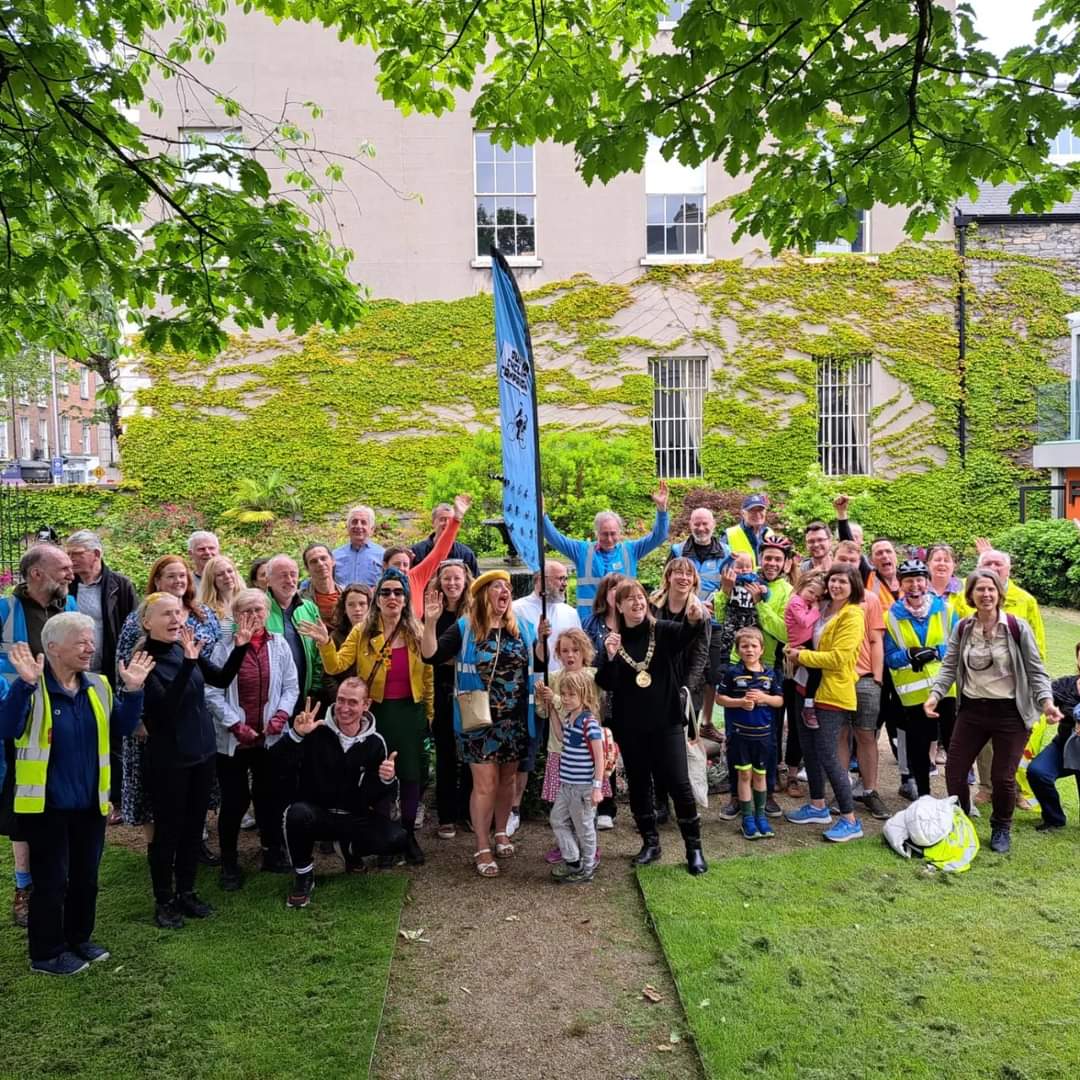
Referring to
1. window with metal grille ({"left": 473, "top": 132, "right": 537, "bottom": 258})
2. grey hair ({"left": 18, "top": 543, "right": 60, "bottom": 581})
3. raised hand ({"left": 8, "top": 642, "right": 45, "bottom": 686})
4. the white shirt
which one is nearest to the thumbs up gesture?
the white shirt

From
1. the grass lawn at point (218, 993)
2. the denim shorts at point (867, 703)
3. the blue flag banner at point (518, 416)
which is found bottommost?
the grass lawn at point (218, 993)

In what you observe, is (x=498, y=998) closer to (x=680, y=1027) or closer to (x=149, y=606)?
(x=680, y=1027)

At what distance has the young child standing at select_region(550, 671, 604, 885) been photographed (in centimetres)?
550

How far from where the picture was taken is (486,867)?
568 centimetres

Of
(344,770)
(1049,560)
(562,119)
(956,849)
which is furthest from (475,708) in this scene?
(1049,560)

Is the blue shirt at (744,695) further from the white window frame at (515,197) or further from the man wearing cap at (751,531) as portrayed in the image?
the white window frame at (515,197)

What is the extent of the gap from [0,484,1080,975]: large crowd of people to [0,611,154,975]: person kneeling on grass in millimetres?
11

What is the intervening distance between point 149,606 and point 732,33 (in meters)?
4.44

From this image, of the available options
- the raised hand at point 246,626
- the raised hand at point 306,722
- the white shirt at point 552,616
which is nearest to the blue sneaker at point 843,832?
the white shirt at point 552,616

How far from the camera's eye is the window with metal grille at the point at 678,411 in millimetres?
19406

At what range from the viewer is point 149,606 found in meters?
4.87

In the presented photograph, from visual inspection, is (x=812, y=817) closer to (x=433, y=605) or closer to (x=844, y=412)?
(x=433, y=605)

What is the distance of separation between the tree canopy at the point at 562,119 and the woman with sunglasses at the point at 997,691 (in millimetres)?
2557

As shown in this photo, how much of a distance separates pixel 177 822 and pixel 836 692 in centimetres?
417
